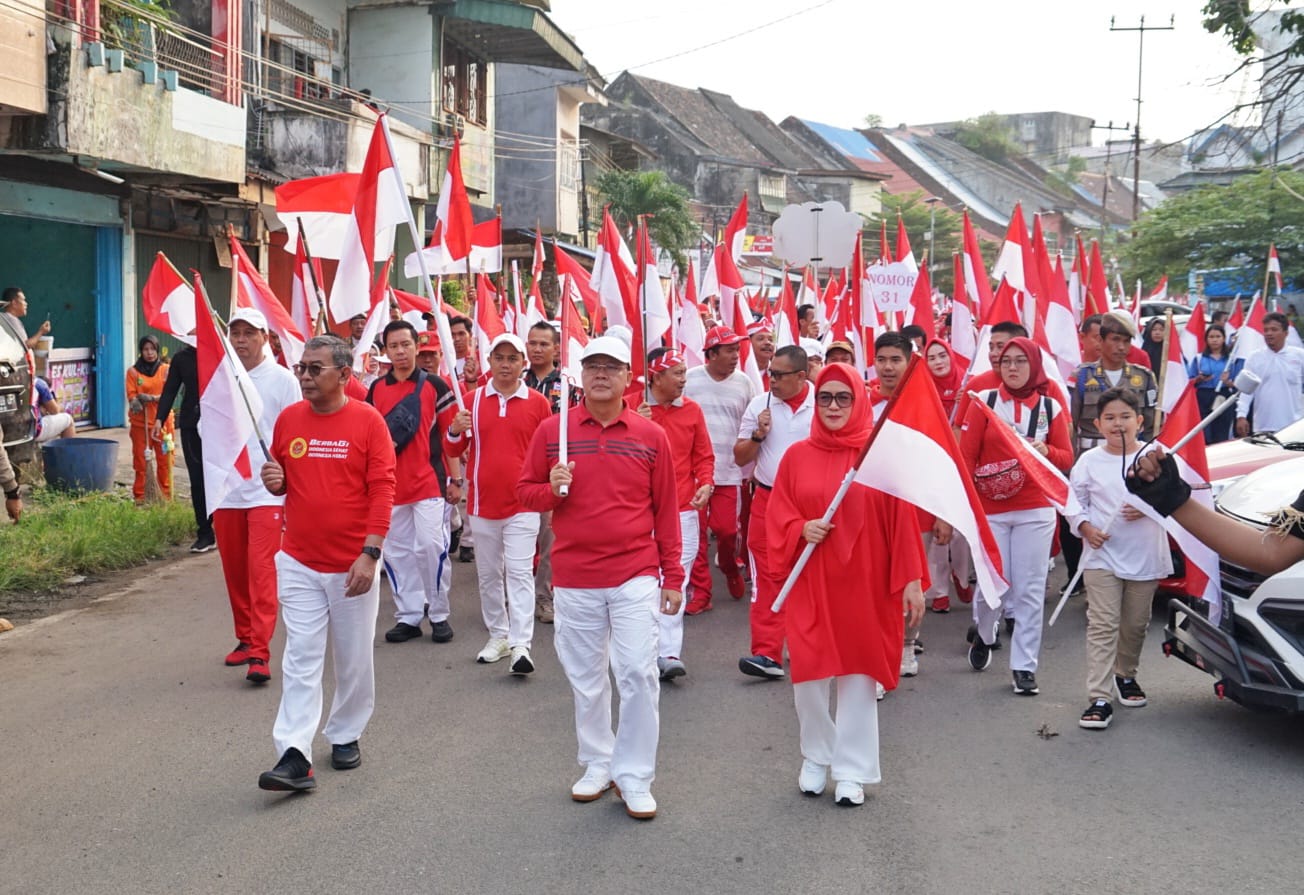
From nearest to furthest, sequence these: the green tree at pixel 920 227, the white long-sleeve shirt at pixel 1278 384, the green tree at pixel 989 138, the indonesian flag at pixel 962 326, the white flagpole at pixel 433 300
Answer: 1. the white flagpole at pixel 433 300
2. the white long-sleeve shirt at pixel 1278 384
3. the indonesian flag at pixel 962 326
4. the green tree at pixel 920 227
5. the green tree at pixel 989 138

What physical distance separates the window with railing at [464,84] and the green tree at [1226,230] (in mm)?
16635

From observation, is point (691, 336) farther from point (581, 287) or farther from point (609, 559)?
point (609, 559)

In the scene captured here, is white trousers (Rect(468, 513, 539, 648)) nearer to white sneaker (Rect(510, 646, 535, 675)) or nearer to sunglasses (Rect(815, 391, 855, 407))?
white sneaker (Rect(510, 646, 535, 675))

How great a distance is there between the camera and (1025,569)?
7113 millimetres

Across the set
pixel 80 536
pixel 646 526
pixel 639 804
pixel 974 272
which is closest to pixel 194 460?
pixel 80 536

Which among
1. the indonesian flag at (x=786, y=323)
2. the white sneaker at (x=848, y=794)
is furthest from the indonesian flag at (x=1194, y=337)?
the white sneaker at (x=848, y=794)

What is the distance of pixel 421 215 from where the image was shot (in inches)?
936

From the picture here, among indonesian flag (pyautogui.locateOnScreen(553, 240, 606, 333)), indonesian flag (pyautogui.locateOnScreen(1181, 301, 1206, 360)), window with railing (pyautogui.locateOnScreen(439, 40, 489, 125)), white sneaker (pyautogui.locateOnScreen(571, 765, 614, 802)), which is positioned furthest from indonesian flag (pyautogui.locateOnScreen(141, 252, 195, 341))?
window with railing (pyautogui.locateOnScreen(439, 40, 489, 125))

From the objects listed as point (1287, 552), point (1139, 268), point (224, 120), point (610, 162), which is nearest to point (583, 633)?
point (1287, 552)

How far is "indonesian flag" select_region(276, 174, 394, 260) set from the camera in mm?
9406

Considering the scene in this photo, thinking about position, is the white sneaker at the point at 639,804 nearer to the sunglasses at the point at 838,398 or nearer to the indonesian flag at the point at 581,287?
the sunglasses at the point at 838,398

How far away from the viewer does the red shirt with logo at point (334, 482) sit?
5.56 m

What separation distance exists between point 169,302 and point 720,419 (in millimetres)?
3604

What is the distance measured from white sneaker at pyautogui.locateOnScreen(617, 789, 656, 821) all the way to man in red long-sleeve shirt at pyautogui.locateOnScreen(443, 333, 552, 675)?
7.55 ft
